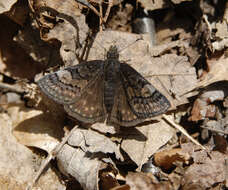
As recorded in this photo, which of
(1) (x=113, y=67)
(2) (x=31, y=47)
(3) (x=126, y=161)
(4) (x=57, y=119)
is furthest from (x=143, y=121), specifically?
(2) (x=31, y=47)

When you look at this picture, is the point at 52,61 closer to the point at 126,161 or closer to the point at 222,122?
the point at 126,161

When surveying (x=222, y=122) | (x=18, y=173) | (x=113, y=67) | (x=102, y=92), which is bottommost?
(x=18, y=173)

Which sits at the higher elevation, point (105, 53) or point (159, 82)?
point (105, 53)

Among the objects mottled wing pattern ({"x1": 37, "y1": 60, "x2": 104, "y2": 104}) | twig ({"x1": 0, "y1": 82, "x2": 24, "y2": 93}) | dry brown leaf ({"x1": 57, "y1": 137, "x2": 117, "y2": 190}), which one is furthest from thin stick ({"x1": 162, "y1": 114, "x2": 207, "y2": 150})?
twig ({"x1": 0, "y1": 82, "x2": 24, "y2": 93})

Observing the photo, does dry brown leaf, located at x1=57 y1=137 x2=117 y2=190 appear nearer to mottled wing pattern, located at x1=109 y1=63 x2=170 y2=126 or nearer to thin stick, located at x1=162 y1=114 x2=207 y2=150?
mottled wing pattern, located at x1=109 y1=63 x2=170 y2=126

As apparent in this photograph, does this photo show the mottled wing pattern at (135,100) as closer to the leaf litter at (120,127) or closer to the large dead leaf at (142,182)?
the leaf litter at (120,127)

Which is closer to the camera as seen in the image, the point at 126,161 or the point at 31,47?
the point at 126,161

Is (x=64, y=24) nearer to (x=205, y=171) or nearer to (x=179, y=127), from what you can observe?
(x=179, y=127)
